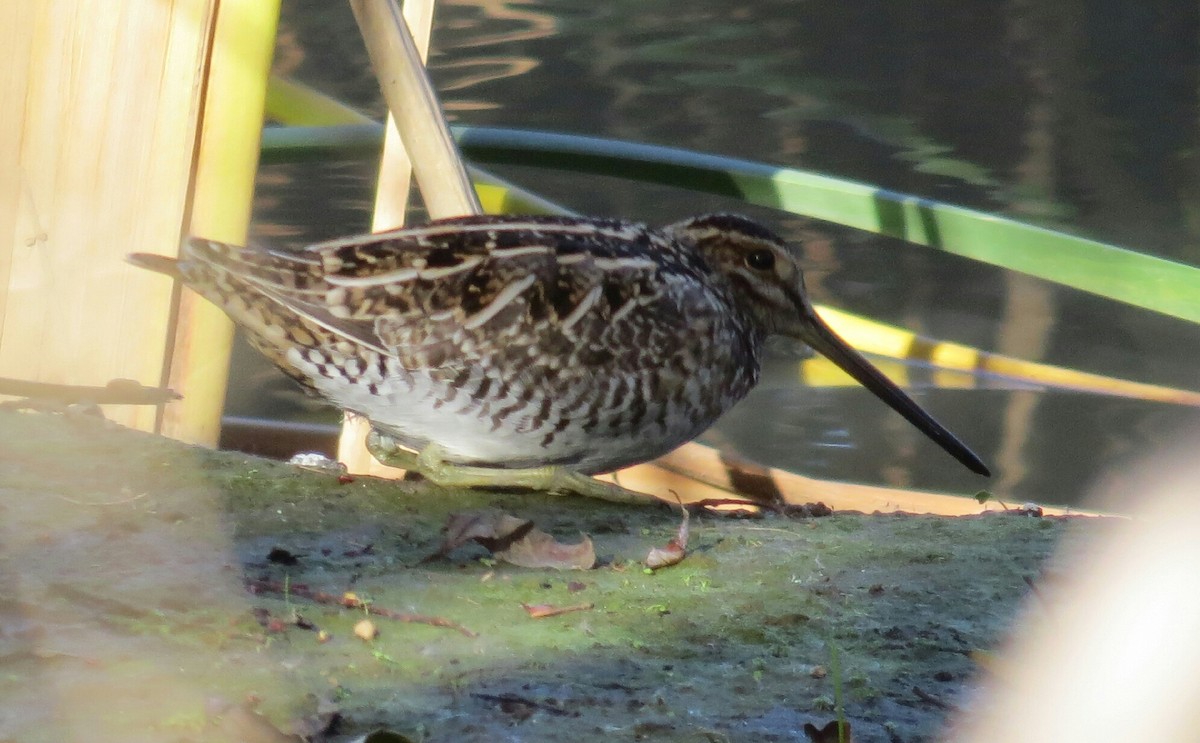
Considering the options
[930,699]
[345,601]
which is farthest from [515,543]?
[930,699]

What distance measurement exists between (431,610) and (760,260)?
1.92 metres

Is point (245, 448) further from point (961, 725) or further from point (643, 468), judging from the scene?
point (961, 725)

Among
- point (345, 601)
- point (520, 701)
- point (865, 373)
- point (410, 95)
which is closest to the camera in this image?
point (520, 701)

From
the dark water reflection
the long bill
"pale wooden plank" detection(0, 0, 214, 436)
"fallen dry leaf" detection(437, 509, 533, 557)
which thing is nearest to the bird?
"pale wooden plank" detection(0, 0, 214, 436)

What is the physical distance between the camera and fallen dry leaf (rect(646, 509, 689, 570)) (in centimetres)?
281

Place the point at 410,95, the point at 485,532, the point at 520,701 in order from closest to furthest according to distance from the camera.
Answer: the point at 520,701, the point at 485,532, the point at 410,95

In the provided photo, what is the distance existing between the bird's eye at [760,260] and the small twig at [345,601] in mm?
1932

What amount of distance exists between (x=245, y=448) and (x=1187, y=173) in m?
5.65

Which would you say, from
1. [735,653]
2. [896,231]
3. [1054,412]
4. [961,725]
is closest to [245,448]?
[896,231]

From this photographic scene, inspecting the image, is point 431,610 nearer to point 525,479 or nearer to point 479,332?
point 479,332

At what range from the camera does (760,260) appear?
410 cm

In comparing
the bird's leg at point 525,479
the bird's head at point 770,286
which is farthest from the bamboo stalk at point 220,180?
the bird's head at point 770,286

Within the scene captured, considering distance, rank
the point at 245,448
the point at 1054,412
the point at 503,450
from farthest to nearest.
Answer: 1. the point at 1054,412
2. the point at 245,448
3. the point at 503,450

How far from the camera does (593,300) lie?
3342mm
